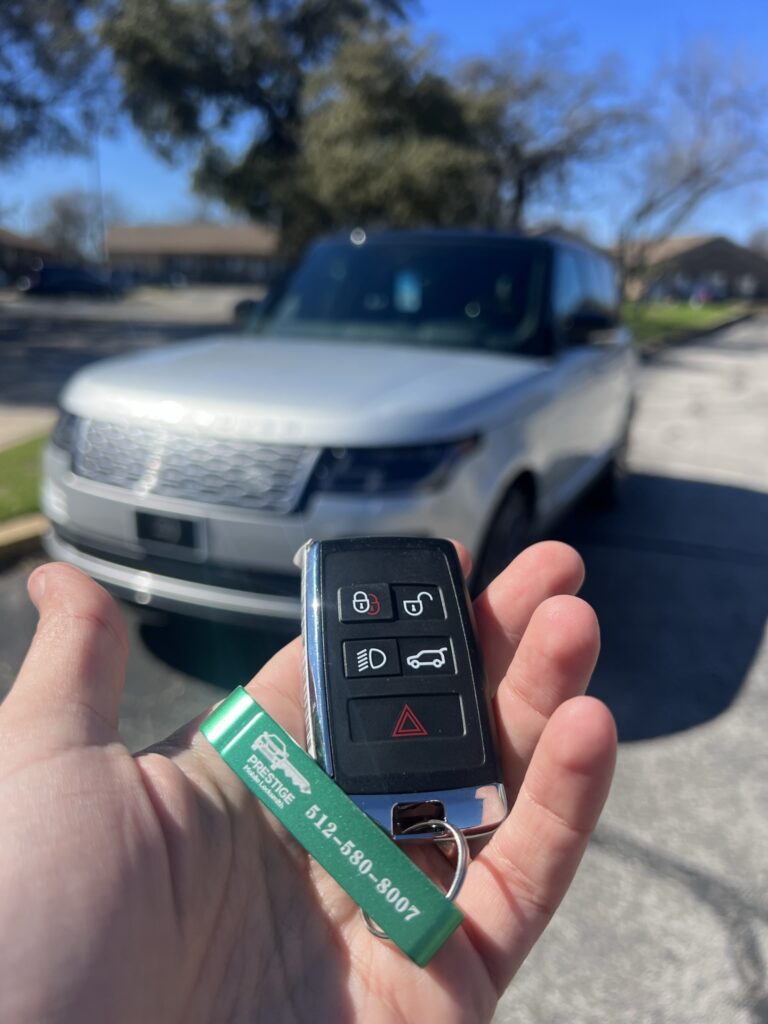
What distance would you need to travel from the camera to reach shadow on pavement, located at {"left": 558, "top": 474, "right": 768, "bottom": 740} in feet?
11.3

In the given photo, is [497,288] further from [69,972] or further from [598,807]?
[69,972]

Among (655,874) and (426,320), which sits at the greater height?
(426,320)

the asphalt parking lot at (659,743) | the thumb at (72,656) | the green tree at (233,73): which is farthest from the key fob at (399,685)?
the green tree at (233,73)

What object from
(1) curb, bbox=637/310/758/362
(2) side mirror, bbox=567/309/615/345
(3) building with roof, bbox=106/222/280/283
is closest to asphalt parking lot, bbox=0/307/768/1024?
(2) side mirror, bbox=567/309/615/345

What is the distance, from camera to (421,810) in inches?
51.7

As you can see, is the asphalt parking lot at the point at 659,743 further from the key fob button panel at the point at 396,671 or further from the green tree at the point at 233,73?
the green tree at the point at 233,73

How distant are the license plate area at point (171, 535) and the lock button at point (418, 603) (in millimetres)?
1433

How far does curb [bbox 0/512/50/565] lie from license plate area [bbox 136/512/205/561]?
1676 millimetres

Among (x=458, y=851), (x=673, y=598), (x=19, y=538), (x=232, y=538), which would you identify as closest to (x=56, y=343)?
(x=19, y=538)

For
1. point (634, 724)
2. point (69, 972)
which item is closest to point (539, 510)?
point (634, 724)

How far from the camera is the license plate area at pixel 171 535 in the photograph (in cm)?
282

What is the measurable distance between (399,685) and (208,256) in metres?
52.9

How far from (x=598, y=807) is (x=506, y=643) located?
15.1 inches

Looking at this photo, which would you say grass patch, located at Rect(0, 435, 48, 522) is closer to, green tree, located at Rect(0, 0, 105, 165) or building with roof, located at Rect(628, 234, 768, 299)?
green tree, located at Rect(0, 0, 105, 165)
